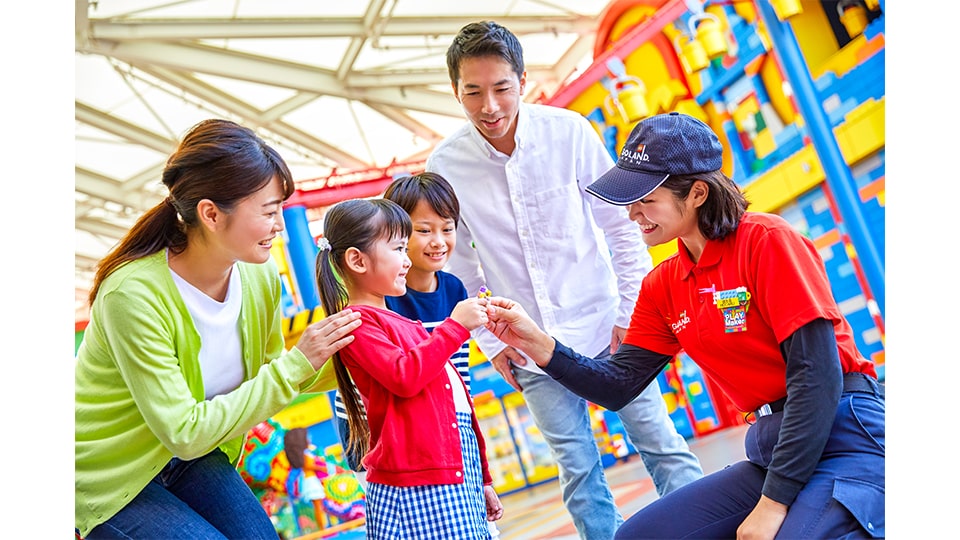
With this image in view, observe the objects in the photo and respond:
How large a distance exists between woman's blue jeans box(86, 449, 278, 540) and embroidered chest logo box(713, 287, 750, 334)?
1008 millimetres

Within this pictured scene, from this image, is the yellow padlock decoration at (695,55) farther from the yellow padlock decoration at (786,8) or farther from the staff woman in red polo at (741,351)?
the staff woman in red polo at (741,351)

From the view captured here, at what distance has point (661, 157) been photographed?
165cm

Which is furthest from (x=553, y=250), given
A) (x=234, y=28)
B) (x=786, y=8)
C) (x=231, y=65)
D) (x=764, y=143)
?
(x=231, y=65)

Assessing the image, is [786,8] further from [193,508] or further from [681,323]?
[193,508]

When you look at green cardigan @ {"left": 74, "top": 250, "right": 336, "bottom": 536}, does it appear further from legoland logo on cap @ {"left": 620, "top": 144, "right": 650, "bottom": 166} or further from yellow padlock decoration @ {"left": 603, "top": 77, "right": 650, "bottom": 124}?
yellow padlock decoration @ {"left": 603, "top": 77, "right": 650, "bottom": 124}


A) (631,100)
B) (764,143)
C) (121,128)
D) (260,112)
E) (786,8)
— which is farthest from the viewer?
(260,112)

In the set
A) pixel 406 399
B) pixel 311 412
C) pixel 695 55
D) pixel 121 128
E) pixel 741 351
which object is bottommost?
pixel 741 351

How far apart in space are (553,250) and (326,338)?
2.56 feet

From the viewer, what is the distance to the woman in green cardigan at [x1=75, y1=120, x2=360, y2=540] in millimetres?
1584

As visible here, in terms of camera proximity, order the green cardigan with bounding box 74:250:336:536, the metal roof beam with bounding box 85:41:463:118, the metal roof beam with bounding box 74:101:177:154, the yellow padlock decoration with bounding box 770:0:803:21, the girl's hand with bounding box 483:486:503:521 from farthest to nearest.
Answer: the metal roof beam with bounding box 74:101:177:154 < the metal roof beam with bounding box 85:41:463:118 < the yellow padlock decoration with bounding box 770:0:803:21 < the girl's hand with bounding box 483:486:503:521 < the green cardigan with bounding box 74:250:336:536

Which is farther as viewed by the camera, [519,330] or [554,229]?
[554,229]

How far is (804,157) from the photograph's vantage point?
15.5 ft

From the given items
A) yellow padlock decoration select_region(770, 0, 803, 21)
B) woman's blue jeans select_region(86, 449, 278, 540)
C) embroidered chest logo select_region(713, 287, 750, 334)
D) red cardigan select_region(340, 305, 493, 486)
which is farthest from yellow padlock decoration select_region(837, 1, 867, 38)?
woman's blue jeans select_region(86, 449, 278, 540)

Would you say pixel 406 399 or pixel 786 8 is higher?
pixel 786 8
